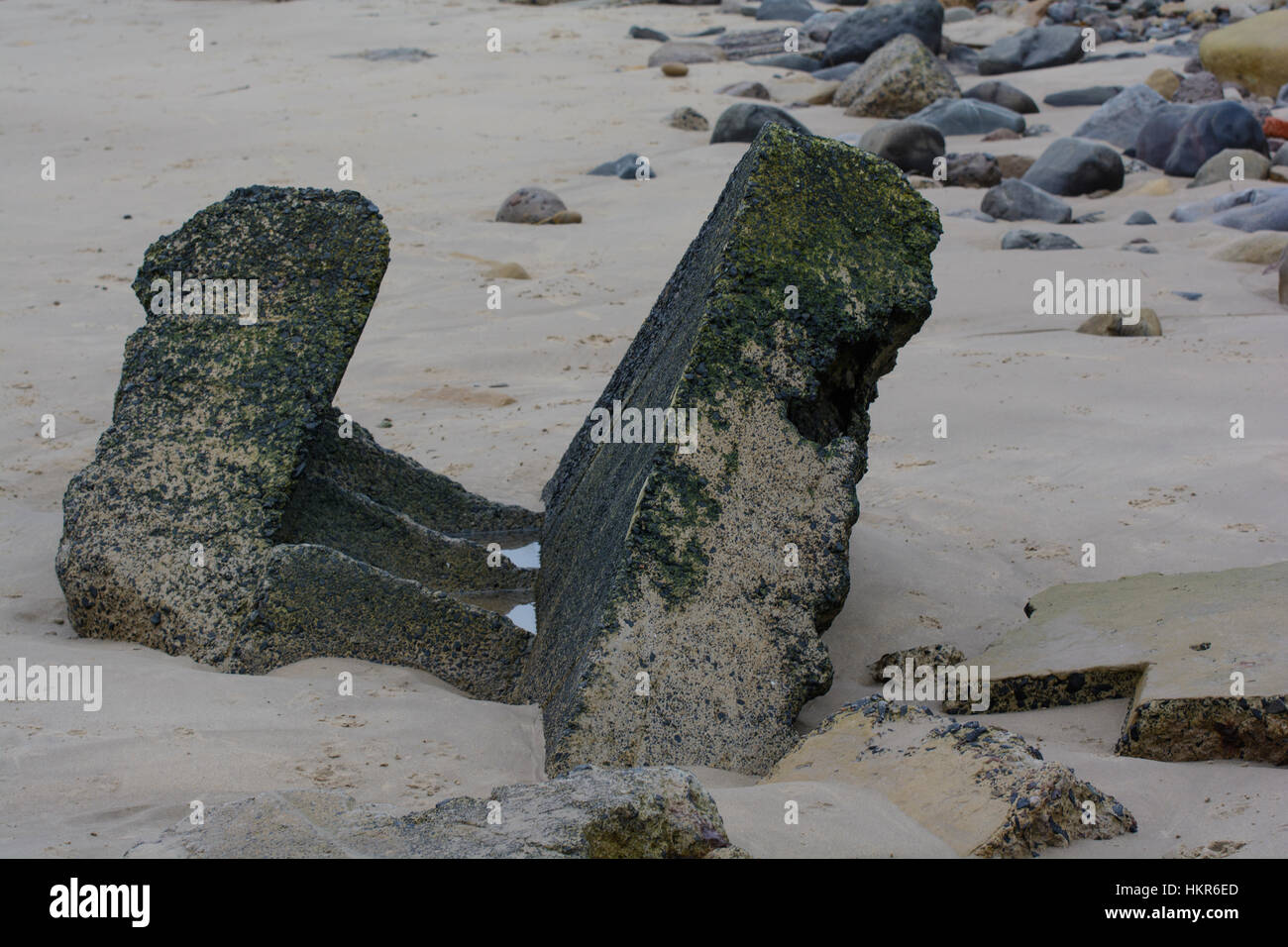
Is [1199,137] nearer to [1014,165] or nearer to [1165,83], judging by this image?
[1014,165]

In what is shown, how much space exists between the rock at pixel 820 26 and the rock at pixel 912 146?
7.80 m

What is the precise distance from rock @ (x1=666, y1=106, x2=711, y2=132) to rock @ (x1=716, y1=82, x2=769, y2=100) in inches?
70.7

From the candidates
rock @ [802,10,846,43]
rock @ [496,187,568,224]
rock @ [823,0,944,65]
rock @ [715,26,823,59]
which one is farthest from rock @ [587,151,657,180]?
rock @ [802,10,846,43]

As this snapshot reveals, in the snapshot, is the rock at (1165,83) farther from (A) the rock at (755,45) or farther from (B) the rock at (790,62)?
(A) the rock at (755,45)

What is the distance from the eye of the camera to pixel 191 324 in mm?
4141

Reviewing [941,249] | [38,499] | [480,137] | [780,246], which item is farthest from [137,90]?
[780,246]

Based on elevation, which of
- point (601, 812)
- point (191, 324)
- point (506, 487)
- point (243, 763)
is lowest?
point (506, 487)

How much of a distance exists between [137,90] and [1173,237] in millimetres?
9977

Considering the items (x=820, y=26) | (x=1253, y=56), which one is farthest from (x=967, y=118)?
(x=820, y=26)

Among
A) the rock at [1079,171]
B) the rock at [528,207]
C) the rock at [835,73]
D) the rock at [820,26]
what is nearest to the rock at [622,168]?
the rock at [528,207]

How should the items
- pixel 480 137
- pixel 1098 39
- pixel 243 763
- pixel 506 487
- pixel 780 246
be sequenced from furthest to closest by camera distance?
pixel 1098 39, pixel 480 137, pixel 506 487, pixel 780 246, pixel 243 763

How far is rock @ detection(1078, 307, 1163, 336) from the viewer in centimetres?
691

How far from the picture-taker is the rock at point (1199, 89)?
560 inches

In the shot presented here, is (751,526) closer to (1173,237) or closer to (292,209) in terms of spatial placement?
(292,209)
